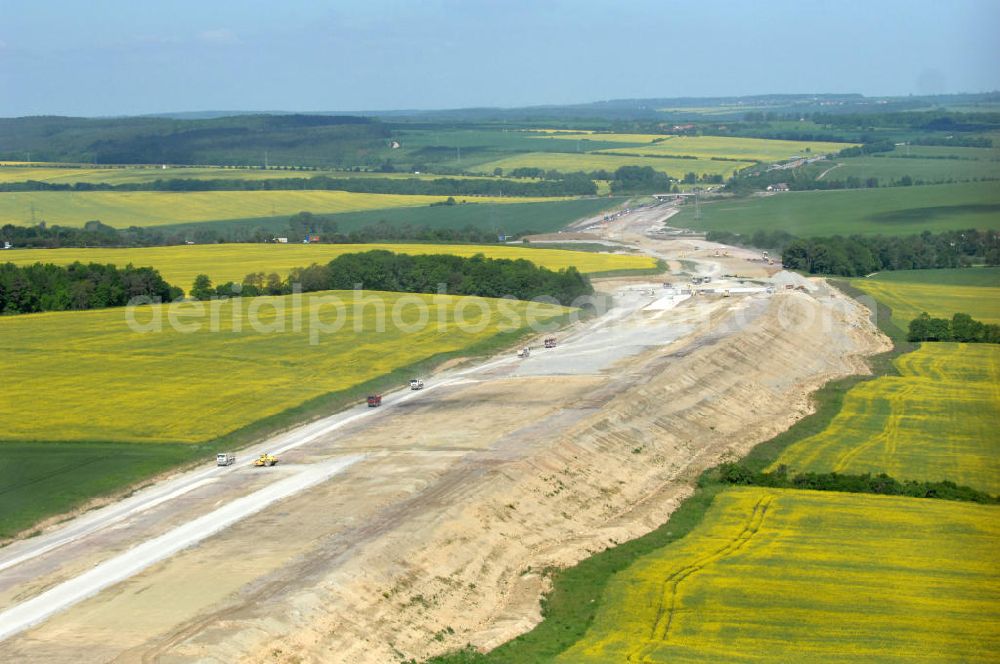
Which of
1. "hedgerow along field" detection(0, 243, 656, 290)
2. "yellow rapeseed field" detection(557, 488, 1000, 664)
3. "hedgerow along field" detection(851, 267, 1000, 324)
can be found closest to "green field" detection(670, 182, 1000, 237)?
"hedgerow along field" detection(851, 267, 1000, 324)

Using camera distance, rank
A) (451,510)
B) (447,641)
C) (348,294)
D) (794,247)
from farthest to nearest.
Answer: (794,247)
(348,294)
(451,510)
(447,641)

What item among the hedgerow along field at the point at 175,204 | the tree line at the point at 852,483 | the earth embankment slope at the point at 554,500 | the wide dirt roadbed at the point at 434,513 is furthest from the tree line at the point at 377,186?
the tree line at the point at 852,483

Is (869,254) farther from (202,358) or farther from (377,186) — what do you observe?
(377,186)

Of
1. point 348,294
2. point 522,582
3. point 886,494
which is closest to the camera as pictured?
point 522,582

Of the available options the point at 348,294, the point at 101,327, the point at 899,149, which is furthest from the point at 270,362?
the point at 899,149

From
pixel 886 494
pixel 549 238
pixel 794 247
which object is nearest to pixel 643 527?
pixel 886 494

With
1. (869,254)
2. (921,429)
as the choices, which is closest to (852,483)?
(921,429)

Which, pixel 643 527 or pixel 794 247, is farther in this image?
pixel 794 247

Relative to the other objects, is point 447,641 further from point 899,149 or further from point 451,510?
point 899,149
